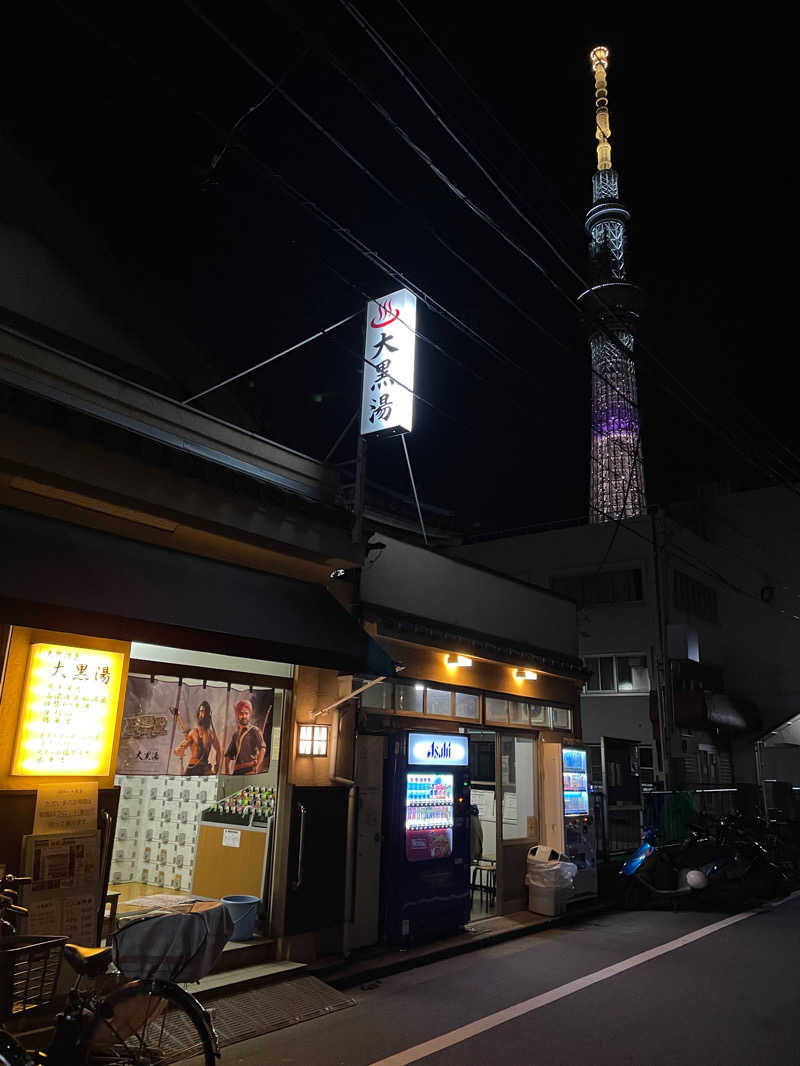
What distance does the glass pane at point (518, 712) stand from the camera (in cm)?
1249

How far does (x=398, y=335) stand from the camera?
11.3 metres

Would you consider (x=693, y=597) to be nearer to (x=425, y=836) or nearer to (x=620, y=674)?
(x=620, y=674)

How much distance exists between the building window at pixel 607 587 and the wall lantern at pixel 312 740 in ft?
56.8

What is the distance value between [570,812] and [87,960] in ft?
31.6

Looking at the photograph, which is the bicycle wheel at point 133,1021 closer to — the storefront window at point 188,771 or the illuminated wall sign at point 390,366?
the storefront window at point 188,771

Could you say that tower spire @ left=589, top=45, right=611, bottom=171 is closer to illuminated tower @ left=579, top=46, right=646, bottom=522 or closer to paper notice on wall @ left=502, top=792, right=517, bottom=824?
illuminated tower @ left=579, top=46, right=646, bottom=522

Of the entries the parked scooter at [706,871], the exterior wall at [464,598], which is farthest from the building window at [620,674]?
the exterior wall at [464,598]

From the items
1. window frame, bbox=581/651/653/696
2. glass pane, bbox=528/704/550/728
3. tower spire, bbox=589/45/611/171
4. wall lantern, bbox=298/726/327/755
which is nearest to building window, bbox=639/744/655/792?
window frame, bbox=581/651/653/696

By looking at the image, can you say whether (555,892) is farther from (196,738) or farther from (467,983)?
(196,738)

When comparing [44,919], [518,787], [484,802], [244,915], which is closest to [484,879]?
[484,802]

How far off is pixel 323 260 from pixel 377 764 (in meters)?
6.42

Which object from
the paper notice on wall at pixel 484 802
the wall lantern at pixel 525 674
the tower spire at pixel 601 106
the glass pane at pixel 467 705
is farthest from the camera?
the tower spire at pixel 601 106

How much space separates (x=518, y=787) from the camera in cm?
1295

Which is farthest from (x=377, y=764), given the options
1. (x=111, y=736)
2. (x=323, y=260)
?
(x=323, y=260)
